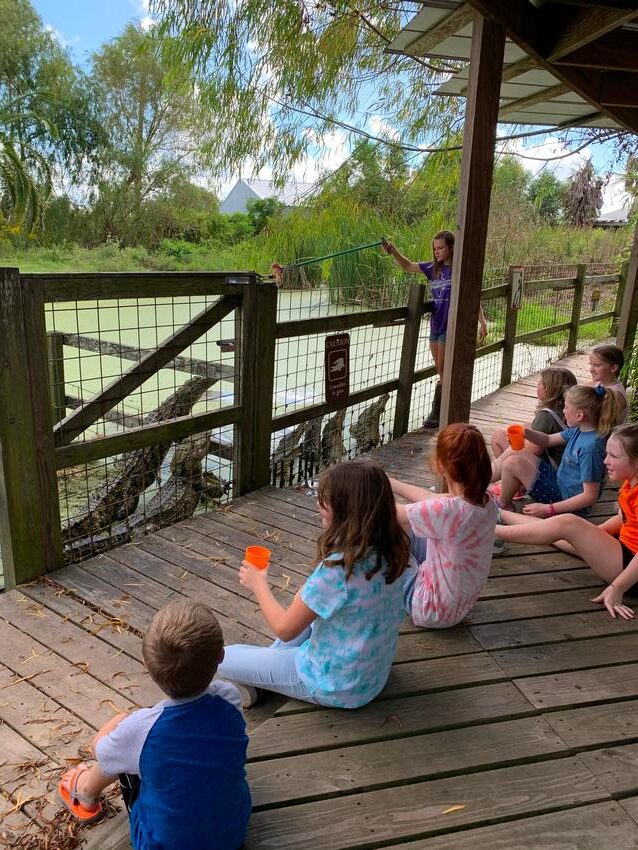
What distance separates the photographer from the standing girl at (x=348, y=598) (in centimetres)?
163

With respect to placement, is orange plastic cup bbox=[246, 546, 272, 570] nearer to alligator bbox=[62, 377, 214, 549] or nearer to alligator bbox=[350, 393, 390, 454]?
alligator bbox=[62, 377, 214, 549]

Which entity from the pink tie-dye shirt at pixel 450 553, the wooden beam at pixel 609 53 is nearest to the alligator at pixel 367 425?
the wooden beam at pixel 609 53

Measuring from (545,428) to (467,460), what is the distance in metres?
1.43

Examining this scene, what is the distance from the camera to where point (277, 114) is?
8398 millimetres

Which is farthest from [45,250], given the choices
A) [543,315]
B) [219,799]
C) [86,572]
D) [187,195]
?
[219,799]

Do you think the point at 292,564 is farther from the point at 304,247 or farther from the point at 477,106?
the point at 304,247

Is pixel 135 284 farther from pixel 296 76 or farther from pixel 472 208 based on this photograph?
pixel 296 76

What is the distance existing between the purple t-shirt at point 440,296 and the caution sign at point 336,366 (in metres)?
1.10

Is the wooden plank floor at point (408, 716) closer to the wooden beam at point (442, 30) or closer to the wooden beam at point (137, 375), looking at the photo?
the wooden beam at point (137, 375)

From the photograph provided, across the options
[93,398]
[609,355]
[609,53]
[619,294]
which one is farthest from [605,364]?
[619,294]

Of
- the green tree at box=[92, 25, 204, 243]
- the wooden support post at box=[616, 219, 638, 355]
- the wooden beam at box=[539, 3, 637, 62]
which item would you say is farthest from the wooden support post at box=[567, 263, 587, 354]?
the green tree at box=[92, 25, 204, 243]

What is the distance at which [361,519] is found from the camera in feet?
5.33

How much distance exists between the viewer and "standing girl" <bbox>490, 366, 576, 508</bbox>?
10.2ft

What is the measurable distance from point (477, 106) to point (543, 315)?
708 centimetres
